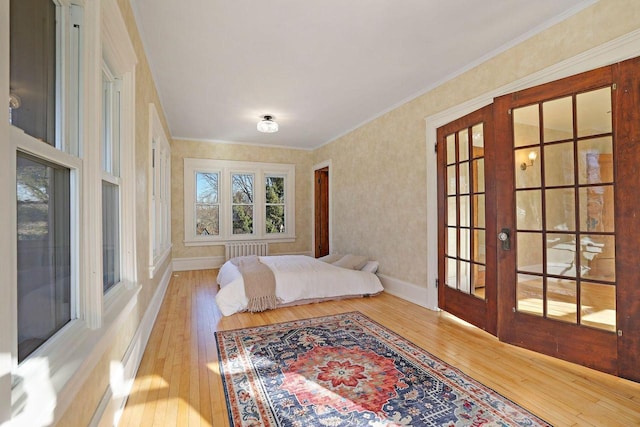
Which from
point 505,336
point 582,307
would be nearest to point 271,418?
point 505,336

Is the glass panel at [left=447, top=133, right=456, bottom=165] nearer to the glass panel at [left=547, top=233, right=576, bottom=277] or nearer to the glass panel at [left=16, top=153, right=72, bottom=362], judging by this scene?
the glass panel at [left=547, top=233, right=576, bottom=277]

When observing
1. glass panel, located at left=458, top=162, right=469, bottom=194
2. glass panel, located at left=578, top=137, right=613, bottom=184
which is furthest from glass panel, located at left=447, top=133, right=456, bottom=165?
glass panel, located at left=578, top=137, right=613, bottom=184

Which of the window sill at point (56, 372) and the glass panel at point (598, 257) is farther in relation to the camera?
the glass panel at point (598, 257)

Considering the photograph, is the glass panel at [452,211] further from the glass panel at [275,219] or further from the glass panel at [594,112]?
the glass panel at [275,219]

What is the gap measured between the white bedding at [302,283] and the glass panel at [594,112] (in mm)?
2817

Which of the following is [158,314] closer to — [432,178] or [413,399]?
[413,399]

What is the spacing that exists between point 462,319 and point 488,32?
270cm

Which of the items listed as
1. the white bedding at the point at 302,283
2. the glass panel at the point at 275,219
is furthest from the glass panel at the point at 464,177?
the glass panel at the point at 275,219

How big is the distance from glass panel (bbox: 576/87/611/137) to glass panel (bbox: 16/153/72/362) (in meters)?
3.18

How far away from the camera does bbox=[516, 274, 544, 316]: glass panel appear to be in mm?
2445

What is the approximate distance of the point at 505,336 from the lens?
262 centimetres

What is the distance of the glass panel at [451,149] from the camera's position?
10.8ft

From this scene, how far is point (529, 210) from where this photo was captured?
2512mm

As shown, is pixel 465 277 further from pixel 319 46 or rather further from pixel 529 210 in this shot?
pixel 319 46
